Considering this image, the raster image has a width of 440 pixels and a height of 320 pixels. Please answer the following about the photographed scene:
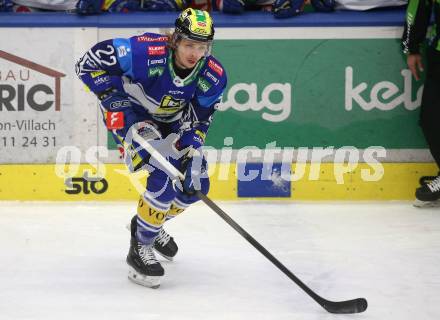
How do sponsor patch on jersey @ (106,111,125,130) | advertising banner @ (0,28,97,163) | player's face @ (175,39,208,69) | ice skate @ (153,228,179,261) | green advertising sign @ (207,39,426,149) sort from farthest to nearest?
green advertising sign @ (207,39,426,149) < advertising banner @ (0,28,97,163) < ice skate @ (153,228,179,261) < sponsor patch on jersey @ (106,111,125,130) < player's face @ (175,39,208,69)

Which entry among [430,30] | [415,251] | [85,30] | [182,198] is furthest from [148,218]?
[430,30]

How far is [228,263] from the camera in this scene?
15.1 ft

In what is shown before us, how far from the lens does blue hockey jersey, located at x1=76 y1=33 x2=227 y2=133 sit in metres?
4.26

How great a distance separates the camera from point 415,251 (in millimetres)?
4855

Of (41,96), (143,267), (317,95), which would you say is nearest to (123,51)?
(143,267)

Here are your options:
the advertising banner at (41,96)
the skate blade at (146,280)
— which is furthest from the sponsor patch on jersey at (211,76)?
the advertising banner at (41,96)

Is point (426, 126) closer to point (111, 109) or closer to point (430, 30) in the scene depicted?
point (430, 30)

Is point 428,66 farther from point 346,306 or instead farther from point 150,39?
point 346,306

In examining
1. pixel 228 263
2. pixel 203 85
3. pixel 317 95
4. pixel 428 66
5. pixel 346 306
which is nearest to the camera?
pixel 346 306

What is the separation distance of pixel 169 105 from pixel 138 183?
166 cm

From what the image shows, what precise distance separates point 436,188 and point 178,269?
2080 mm

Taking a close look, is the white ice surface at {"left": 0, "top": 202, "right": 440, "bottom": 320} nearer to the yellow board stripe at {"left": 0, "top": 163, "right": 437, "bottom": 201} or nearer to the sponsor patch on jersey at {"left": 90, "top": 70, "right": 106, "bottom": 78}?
the yellow board stripe at {"left": 0, "top": 163, "right": 437, "bottom": 201}

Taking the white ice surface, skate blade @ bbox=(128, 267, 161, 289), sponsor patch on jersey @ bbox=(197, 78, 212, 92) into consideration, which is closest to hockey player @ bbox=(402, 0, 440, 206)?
the white ice surface

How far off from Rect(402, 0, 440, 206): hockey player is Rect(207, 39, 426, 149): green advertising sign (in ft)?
0.51
